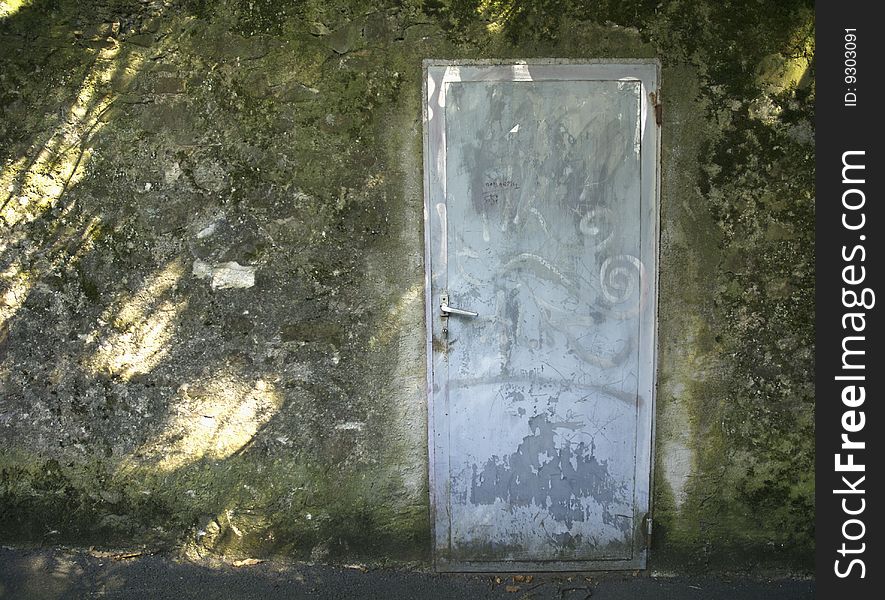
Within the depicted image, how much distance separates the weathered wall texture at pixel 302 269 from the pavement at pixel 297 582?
3.4 inches

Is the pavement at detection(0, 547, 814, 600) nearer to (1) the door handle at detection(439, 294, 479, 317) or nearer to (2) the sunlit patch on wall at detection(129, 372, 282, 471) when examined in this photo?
(2) the sunlit patch on wall at detection(129, 372, 282, 471)

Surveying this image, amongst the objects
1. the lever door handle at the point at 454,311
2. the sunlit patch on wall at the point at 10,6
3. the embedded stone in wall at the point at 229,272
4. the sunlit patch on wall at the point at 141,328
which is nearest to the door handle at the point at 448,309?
the lever door handle at the point at 454,311

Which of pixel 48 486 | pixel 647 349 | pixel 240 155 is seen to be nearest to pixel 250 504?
pixel 48 486

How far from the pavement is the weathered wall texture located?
0.29 feet

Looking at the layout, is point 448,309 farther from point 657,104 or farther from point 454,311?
point 657,104

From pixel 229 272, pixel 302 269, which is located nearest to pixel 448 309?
pixel 302 269

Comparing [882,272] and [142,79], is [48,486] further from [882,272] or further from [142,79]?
[882,272]

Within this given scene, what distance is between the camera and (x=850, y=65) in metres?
2.83

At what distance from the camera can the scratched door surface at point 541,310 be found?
2.95m

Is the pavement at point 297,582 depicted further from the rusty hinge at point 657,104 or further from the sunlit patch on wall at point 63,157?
the rusty hinge at point 657,104

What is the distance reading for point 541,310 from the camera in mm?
3053

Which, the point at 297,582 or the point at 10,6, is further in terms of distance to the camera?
the point at 297,582

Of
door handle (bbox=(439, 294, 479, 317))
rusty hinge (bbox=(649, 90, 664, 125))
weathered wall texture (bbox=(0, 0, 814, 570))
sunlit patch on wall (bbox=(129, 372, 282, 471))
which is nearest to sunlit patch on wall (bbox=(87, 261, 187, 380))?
weathered wall texture (bbox=(0, 0, 814, 570))

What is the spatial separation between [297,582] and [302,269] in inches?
55.2
